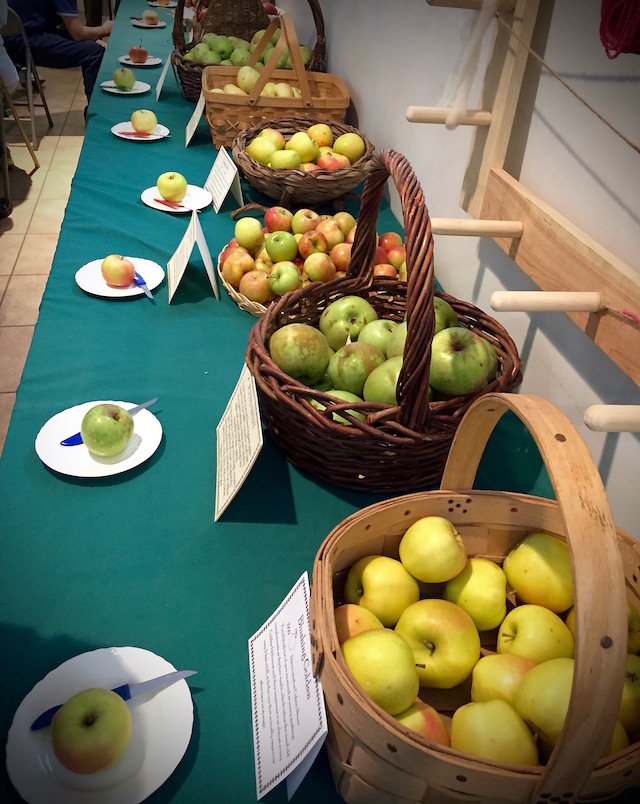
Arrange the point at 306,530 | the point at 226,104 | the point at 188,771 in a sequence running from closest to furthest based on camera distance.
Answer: the point at 188,771
the point at 306,530
the point at 226,104

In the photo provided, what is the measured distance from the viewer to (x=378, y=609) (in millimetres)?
646

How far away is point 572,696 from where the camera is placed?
39cm

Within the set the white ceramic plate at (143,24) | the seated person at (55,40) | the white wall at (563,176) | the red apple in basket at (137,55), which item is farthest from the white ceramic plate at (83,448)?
the seated person at (55,40)

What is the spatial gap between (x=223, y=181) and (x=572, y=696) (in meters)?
1.50

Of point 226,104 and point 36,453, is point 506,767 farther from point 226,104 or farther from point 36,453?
point 226,104

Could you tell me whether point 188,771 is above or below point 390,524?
below

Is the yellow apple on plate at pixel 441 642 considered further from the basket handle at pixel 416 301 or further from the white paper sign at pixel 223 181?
the white paper sign at pixel 223 181

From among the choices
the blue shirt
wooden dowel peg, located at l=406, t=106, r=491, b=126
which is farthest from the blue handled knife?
the blue shirt

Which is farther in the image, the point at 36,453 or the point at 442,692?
the point at 36,453

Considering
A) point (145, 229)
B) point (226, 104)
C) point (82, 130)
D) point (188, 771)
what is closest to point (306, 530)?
point (188, 771)

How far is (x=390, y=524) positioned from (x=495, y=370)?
0.33m

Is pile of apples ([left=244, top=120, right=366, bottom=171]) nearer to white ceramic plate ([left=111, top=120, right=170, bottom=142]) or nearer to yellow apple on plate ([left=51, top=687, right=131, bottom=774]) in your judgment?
white ceramic plate ([left=111, top=120, right=170, bottom=142])

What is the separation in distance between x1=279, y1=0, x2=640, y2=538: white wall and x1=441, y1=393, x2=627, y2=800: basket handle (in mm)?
365

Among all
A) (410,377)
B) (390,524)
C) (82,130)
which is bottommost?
(82,130)
